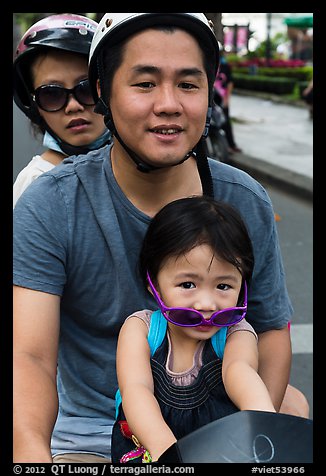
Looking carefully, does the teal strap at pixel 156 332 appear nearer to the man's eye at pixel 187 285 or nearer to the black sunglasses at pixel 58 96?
the man's eye at pixel 187 285

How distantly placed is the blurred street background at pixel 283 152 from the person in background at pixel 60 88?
165 mm

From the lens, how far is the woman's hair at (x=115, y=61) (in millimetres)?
2158

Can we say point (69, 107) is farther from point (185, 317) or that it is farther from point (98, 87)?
point (185, 317)

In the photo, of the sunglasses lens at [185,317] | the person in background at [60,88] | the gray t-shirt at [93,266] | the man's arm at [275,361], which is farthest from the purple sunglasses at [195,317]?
the person in background at [60,88]

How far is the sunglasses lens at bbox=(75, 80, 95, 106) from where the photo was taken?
131 inches

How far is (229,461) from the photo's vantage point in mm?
1496

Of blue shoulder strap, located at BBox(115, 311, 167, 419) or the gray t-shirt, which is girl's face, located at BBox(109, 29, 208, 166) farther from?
blue shoulder strap, located at BBox(115, 311, 167, 419)

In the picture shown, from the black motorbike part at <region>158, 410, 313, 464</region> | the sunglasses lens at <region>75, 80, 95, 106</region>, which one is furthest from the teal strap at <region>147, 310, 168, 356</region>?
the sunglasses lens at <region>75, 80, 95, 106</region>

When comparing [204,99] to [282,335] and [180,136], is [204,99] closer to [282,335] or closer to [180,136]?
[180,136]

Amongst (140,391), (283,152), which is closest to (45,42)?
(140,391)

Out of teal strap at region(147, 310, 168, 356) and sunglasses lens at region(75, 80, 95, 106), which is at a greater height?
sunglasses lens at region(75, 80, 95, 106)

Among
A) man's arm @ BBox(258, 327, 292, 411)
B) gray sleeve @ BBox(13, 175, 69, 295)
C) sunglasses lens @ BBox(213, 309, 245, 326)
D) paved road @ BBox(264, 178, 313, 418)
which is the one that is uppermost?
gray sleeve @ BBox(13, 175, 69, 295)

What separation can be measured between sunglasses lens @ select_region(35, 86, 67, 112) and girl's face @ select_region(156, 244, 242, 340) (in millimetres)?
1543
